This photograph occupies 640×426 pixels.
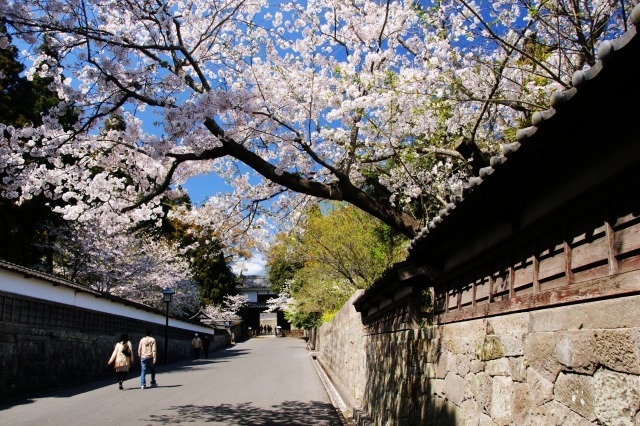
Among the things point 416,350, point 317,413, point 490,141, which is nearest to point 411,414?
point 416,350

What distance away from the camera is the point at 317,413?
36.0 ft

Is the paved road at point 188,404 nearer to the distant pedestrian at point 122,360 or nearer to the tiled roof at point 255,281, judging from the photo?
the distant pedestrian at point 122,360

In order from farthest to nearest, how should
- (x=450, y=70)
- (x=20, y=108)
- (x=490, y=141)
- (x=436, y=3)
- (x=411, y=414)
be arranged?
(x=20, y=108) → (x=490, y=141) → (x=450, y=70) → (x=436, y=3) → (x=411, y=414)

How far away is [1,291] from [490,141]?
11.5 metres

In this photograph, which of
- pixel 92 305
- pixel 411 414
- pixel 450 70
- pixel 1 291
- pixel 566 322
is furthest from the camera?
pixel 92 305

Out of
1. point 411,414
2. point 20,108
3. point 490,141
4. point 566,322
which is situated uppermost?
point 20,108

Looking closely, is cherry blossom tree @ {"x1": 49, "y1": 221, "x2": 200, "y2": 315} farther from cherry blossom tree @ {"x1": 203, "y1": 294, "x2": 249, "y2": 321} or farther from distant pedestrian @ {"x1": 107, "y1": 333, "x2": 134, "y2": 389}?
cherry blossom tree @ {"x1": 203, "y1": 294, "x2": 249, "y2": 321}

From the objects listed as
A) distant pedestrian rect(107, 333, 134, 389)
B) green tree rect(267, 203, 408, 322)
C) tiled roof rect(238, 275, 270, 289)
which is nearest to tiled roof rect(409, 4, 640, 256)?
distant pedestrian rect(107, 333, 134, 389)

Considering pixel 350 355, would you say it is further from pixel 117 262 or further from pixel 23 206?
pixel 117 262

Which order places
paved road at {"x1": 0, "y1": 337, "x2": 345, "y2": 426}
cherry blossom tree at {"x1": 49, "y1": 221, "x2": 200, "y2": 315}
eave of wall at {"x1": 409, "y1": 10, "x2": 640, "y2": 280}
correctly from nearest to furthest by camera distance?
eave of wall at {"x1": 409, "y1": 10, "x2": 640, "y2": 280}
paved road at {"x1": 0, "y1": 337, "x2": 345, "y2": 426}
cherry blossom tree at {"x1": 49, "y1": 221, "x2": 200, "y2": 315}

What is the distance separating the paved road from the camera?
967 centimetres

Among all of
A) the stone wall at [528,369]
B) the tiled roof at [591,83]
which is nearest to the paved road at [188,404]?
the stone wall at [528,369]

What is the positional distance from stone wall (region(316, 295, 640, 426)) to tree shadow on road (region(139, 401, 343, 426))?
136 inches

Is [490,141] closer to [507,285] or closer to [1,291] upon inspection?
[507,285]
